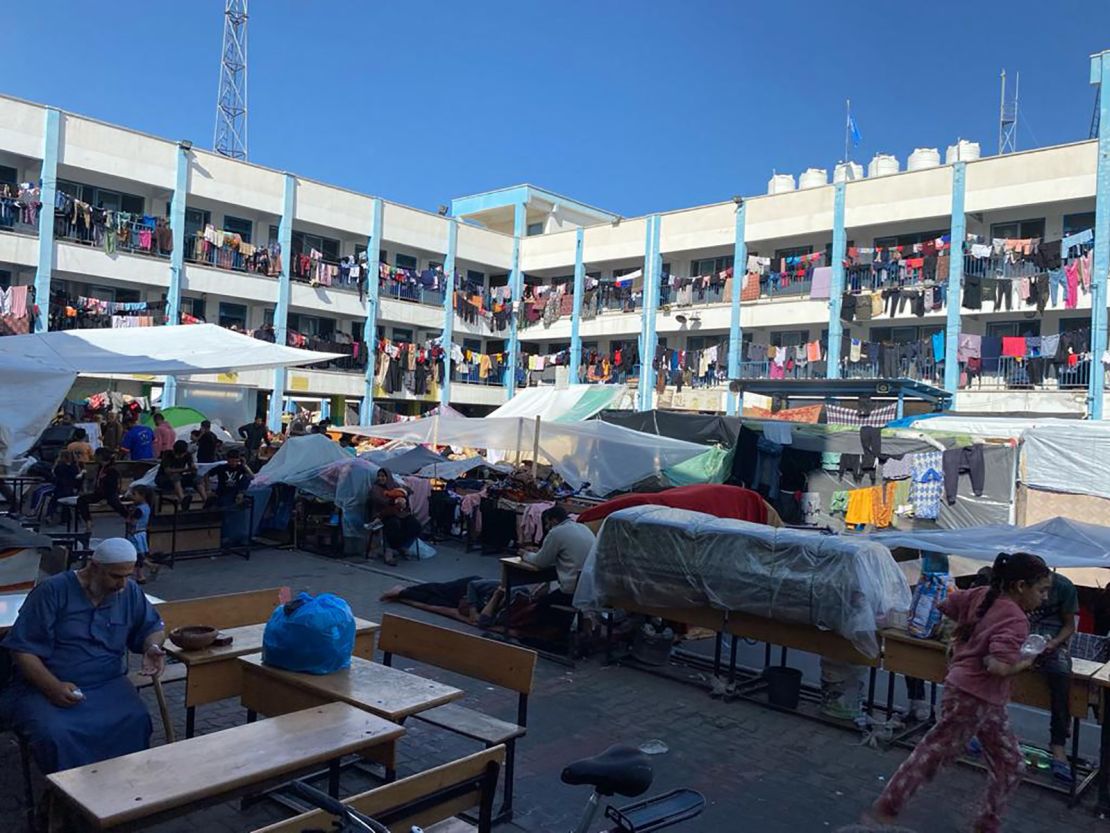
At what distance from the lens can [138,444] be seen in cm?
1623

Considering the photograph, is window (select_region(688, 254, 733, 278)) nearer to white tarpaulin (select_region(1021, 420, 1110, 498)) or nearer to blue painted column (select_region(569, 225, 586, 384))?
blue painted column (select_region(569, 225, 586, 384))

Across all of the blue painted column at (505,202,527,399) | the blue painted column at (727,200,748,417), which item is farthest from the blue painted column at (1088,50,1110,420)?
the blue painted column at (505,202,527,399)

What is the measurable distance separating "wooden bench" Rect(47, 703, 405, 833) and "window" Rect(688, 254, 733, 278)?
3365cm

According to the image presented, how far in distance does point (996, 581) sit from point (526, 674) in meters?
2.66

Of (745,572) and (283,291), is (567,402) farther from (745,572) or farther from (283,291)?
(745,572)

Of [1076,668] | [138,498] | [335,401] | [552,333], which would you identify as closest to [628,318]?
[552,333]

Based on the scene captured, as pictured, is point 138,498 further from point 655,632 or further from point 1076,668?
point 1076,668

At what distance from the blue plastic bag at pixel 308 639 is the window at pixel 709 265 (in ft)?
108

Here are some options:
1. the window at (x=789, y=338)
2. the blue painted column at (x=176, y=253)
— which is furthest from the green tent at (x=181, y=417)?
the window at (x=789, y=338)

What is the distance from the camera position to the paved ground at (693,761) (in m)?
4.94

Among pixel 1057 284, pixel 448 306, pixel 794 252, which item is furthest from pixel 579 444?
pixel 448 306

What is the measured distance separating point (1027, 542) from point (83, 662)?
24.7 ft

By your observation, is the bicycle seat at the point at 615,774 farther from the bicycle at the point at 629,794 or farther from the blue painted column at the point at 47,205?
the blue painted column at the point at 47,205

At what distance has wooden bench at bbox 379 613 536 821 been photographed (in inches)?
183
